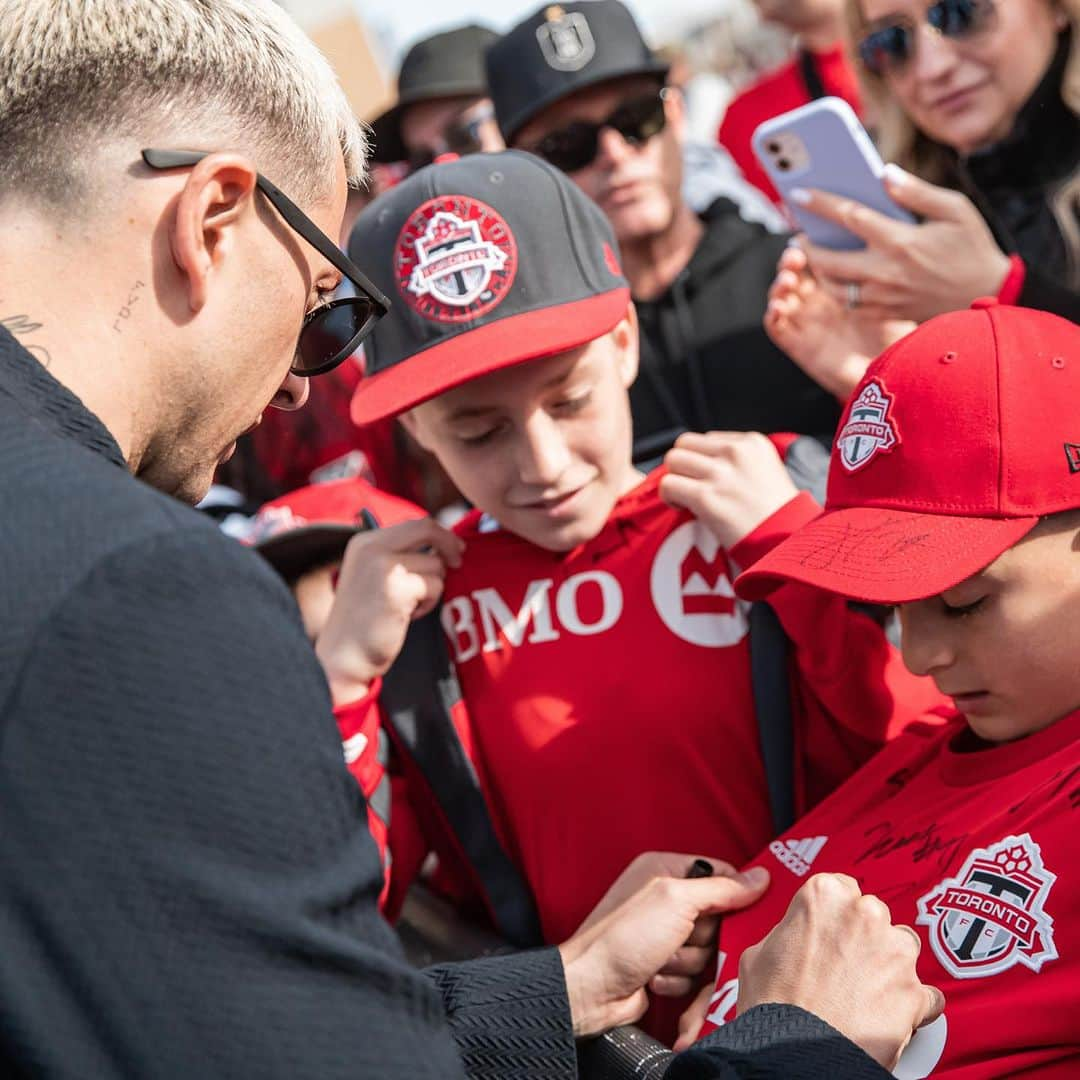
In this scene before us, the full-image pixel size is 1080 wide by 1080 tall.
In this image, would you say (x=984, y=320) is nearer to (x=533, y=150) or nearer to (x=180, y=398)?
(x=180, y=398)

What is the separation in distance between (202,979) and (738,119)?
4.17 m

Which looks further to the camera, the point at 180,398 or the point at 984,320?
the point at 984,320

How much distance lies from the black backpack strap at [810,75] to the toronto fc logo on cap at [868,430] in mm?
2635

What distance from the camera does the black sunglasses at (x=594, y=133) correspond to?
326cm

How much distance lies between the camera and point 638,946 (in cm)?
181

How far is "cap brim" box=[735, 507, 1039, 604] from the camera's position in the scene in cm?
163

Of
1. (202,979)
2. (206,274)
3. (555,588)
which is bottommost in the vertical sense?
(555,588)

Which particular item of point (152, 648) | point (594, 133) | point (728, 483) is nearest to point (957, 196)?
point (728, 483)

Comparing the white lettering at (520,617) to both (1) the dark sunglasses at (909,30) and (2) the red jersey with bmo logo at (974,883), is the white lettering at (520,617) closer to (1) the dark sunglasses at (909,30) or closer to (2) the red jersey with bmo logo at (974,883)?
(2) the red jersey with bmo logo at (974,883)

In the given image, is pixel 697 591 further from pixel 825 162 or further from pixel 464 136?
pixel 464 136

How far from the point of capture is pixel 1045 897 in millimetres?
1460

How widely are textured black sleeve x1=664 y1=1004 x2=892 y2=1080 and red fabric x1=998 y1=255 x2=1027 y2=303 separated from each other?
1490mm

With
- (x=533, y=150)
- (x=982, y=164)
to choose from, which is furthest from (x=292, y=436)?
(x=982, y=164)

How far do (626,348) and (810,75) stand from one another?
222 cm
